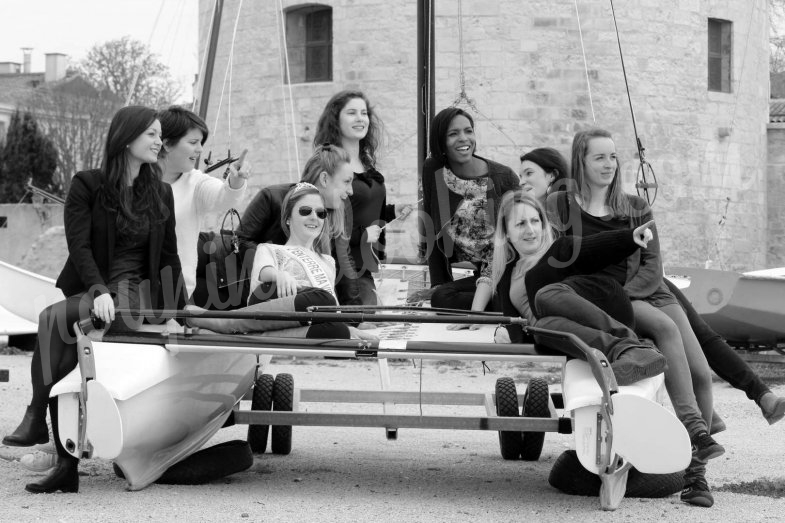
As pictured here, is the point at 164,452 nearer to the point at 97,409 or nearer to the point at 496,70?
the point at 97,409

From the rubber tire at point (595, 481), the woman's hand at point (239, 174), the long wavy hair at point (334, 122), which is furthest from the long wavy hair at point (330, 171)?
the rubber tire at point (595, 481)

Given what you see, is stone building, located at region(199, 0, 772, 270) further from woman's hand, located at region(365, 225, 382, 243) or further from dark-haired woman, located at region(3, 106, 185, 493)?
dark-haired woman, located at region(3, 106, 185, 493)

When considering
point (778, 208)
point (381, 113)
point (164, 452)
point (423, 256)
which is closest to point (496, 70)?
point (381, 113)

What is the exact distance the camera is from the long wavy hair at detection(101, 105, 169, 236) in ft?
19.0

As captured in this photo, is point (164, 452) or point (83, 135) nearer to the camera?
point (164, 452)

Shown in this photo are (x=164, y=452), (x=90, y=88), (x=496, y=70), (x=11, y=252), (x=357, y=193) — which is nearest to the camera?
(x=164, y=452)

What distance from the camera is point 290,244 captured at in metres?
6.49

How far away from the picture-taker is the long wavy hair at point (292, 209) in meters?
6.43

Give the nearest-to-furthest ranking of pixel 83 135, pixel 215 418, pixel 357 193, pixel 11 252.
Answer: pixel 215 418
pixel 357 193
pixel 11 252
pixel 83 135

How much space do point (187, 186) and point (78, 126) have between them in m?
42.0

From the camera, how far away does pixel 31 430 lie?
5656mm

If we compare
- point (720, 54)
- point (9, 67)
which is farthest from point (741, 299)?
point (9, 67)

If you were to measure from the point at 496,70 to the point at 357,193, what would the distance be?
1343 cm

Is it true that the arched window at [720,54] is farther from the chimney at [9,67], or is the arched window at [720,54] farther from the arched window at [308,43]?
the chimney at [9,67]
